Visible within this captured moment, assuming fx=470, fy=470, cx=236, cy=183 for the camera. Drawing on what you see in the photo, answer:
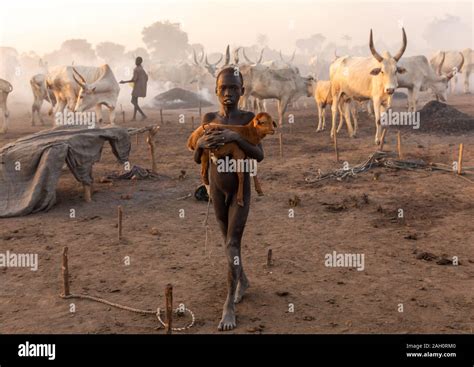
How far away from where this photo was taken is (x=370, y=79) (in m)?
13.4

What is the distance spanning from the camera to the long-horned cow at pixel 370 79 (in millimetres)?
12445

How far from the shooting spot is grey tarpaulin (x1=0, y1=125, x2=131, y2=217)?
8039 mm

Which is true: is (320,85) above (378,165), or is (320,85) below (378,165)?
above

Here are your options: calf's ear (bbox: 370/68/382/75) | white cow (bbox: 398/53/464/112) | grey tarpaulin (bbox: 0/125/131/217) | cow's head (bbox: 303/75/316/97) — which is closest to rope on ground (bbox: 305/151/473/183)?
calf's ear (bbox: 370/68/382/75)

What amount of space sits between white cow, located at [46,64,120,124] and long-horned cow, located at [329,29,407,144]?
7444mm

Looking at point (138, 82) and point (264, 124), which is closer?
point (264, 124)

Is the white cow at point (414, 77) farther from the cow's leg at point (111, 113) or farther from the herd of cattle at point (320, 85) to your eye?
the cow's leg at point (111, 113)

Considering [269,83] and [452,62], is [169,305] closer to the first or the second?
[269,83]

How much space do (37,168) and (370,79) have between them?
9357 millimetres

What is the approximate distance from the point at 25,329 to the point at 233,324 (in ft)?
6.29

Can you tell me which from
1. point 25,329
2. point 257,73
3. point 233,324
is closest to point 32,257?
point 25,329

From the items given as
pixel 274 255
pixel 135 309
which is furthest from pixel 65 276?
pixel 274 255

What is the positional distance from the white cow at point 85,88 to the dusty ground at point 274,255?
17.4 ft

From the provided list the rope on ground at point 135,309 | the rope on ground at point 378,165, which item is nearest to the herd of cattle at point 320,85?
the rope on ground at point 378,165
